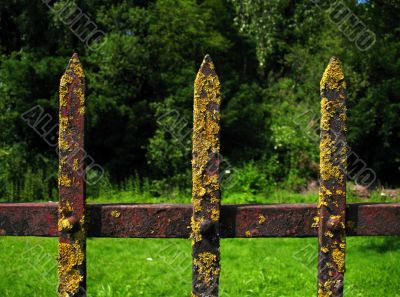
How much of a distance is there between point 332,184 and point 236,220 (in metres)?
0.40

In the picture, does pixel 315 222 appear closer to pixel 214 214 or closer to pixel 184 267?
pixel 214 214

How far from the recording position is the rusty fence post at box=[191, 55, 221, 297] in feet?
6.41

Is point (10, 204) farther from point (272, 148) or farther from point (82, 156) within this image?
point (272, 148)

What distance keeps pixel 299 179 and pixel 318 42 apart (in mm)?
5483

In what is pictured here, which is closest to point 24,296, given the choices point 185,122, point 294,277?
point 294,277

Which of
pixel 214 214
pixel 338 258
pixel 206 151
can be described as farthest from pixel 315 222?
pixel 206 151

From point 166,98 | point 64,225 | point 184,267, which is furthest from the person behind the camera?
point 166,98

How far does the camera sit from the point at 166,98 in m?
12.9

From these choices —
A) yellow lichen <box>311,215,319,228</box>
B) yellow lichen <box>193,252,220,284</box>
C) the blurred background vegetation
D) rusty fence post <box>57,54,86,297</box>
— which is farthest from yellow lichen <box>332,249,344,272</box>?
the blurred background vegetation

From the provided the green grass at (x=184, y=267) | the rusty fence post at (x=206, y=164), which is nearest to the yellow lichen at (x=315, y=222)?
the rusty fence post at (x=206, y=164)

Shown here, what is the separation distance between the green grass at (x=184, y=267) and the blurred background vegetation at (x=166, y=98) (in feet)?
14.8

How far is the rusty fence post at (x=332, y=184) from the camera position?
198 cm

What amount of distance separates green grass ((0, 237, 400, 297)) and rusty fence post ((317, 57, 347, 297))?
2683 mm

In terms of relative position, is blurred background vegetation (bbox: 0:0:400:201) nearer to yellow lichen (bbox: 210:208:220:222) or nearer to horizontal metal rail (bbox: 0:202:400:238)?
horizontal metal rail (bbox: 0:202:400:238)
